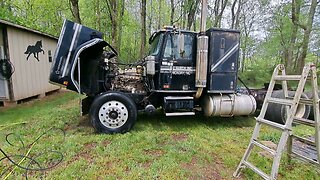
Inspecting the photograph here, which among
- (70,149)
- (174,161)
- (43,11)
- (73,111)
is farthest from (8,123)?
(43,11)

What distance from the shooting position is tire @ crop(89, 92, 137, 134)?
3969 millimetres

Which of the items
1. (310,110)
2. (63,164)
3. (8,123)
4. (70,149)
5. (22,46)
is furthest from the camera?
(22,46)

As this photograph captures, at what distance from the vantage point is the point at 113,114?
4.00m

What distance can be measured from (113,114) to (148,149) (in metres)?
1.10

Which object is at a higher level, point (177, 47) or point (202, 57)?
point (177, 47)

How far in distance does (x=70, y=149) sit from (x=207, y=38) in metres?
3.29

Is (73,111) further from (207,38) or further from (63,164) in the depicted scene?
(207,38)

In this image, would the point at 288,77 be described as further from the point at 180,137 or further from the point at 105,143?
the point at 105,143

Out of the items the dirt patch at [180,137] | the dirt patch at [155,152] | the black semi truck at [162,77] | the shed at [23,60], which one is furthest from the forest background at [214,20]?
the dirt patch at [155,152]

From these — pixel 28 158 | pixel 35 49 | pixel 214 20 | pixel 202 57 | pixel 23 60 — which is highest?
pixel 214 20

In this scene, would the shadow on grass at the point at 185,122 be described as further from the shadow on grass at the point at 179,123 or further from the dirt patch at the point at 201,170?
the dirt patch at the point at 201,170

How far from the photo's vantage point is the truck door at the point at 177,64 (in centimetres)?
432

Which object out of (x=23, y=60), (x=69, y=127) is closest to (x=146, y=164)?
(x=69, y=127)

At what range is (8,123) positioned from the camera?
462cm
